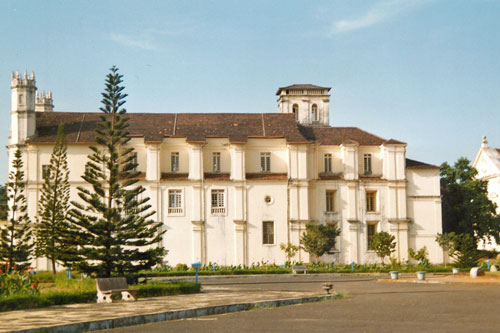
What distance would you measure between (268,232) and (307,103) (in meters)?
20.1

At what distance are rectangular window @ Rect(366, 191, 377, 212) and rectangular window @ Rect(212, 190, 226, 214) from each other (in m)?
10.5

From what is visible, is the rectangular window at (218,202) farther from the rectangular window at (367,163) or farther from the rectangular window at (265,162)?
the rectangular window at (367,163)

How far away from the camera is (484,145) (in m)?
65.8

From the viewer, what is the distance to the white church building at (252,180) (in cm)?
4566

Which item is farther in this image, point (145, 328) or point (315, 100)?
point (315, 100)

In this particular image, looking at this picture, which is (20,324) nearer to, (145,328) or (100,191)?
(145,328)

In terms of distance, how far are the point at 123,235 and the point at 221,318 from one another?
11.2m

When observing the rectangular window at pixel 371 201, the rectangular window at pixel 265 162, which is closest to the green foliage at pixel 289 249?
the rectangular window at pixel 265 162

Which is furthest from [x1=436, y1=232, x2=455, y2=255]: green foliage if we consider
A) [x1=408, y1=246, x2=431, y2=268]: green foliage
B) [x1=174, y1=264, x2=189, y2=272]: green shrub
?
[x1=174, y1=264, x2=189, y2=272]: green shrub

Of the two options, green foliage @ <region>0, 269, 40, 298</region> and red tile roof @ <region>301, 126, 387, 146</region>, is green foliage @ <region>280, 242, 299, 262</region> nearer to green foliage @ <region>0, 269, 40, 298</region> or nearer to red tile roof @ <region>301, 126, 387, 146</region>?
red tile roof @ <region>301, 126, 387, 146</region>

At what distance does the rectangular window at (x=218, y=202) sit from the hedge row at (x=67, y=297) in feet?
79.4

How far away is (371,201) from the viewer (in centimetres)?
4888

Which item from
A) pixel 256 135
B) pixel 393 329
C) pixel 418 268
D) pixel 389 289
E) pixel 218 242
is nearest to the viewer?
pixel 393 329

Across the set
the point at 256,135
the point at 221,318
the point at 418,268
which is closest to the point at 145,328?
the point at 221,318
